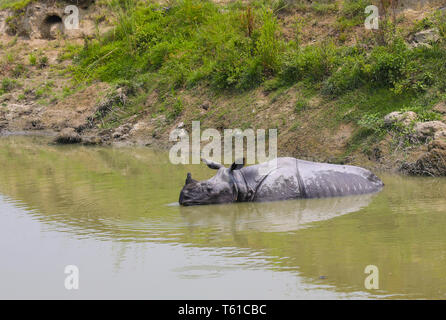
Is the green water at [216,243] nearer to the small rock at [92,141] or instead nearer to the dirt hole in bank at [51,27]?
the small rock at [92,141]

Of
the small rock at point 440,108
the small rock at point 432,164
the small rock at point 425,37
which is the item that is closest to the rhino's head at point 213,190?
the small rock at point 432,164

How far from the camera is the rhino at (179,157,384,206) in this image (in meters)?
8.71

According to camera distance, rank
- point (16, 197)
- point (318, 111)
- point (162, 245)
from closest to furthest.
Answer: point (162, 245) → point (16, 197) → point (318, 111)

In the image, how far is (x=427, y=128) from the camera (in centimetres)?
1114

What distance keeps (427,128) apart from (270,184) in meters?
3.84

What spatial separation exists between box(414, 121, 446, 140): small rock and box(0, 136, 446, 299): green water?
115 centimetres

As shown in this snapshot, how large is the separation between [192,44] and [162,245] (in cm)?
1379

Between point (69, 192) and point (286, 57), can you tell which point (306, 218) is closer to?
point (69, 192)

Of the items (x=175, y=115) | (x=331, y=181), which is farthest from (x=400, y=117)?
(x=175, y=115)

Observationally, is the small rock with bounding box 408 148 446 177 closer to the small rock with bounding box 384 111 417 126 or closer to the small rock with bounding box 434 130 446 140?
the small rock with bounding box 434 130 446 140

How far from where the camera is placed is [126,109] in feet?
60.7

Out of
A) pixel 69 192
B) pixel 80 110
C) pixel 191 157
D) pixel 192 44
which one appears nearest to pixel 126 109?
pixel 80 110

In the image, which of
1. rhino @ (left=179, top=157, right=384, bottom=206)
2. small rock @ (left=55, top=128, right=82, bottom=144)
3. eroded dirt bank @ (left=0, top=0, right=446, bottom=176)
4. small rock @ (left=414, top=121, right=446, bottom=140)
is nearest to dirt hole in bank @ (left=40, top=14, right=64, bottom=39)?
eroded dirt bank @ (left=0, top=0, right=446, bottom=176)

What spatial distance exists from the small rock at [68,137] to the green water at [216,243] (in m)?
6.78
